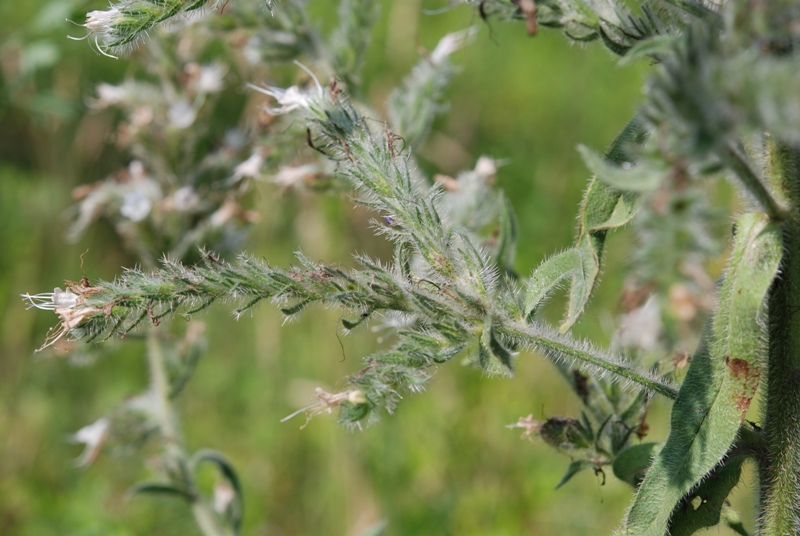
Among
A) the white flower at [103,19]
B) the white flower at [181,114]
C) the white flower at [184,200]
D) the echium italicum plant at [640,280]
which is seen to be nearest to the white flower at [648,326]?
the echium italicum plant at [640,280]

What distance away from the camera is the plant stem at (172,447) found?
10.7 feet

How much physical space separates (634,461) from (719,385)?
1.26 ft

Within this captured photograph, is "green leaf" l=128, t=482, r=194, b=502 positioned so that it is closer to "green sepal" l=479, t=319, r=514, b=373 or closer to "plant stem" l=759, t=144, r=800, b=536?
"green sepal" l=479, t=319, r=514, b=373

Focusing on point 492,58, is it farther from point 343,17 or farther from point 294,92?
point 294,92

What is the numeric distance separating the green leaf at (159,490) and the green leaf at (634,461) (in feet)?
5.91

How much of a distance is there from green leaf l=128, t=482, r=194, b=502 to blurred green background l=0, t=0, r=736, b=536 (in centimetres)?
66

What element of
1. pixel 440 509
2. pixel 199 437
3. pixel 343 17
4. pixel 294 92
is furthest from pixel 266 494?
pixel 294 92

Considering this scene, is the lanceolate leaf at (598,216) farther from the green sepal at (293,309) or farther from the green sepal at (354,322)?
the green sepal at (293,309)

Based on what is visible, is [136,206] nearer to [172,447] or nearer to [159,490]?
[172,447]

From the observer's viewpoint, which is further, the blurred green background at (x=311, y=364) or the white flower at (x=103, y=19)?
the blurred green background at (x=311, y=364)

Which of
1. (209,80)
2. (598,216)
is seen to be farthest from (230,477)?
(598,216)

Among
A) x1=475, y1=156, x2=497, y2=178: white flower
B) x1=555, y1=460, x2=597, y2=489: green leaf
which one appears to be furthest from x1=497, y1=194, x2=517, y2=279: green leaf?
x1=555, y1=460, x2=597, y2=489: green leaf

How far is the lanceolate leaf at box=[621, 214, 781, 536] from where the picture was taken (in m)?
1.61

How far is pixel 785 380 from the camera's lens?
5.68 feet
